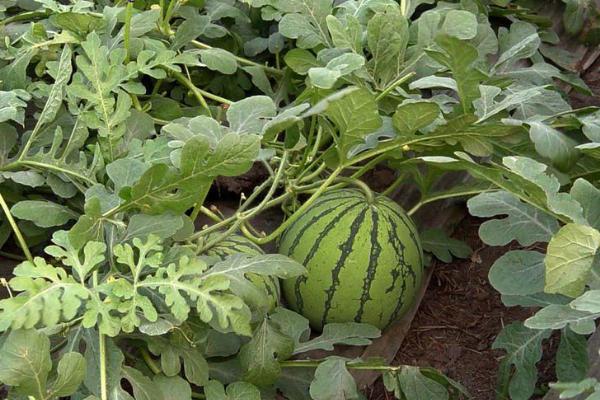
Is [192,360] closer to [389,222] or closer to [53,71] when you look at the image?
[389,222]

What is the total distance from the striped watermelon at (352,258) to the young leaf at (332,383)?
0.92 ft

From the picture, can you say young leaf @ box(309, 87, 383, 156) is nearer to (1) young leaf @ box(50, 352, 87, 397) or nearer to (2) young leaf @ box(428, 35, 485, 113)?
(2) young leaf @ box(428, 35, 485, 113)

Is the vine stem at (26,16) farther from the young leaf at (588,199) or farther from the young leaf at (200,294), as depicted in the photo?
the young leaf at (588,199)

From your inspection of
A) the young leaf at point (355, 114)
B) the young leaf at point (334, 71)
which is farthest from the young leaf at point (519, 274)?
the young leaf at point (334, 71)

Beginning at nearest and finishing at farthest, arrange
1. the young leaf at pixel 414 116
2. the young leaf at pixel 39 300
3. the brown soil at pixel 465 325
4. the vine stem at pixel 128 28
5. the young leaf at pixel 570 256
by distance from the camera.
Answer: the young leaf at pixel 39 300, the young leaf at pixel 570 256, the young leaf at pixel 414 116, the vine stem at pixel 128 28, the brown soil at pixel 465 325

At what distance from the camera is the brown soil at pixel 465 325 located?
2.25 m

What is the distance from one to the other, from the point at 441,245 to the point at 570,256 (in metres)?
0.91

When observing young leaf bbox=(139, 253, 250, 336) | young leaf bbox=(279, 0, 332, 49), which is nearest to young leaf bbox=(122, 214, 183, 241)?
young leaf bbox=(139, 253, 250, 336)

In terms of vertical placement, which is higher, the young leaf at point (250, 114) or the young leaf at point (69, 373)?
the young leaf at point (250, 114)

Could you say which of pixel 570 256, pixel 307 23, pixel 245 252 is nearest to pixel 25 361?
pixel 245 252

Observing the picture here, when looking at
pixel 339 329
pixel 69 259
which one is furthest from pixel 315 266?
pixel 69 259

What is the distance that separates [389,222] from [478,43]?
647mm

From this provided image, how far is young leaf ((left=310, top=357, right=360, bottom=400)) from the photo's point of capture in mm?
1805

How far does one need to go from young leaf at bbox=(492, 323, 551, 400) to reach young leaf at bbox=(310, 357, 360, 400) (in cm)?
36
